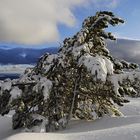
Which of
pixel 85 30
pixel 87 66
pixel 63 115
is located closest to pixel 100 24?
pixel 85 30

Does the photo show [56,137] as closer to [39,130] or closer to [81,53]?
[39,130]

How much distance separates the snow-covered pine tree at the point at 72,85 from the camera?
12883 millimetres

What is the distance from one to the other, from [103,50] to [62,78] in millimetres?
1969

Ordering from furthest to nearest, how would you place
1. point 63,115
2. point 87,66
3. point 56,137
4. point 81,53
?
point 63,115, point 81,53, point 87,66, point 56,137

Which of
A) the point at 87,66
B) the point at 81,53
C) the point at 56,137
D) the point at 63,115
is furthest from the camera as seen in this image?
the point at 63,115

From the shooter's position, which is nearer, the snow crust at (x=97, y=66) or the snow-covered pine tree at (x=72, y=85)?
the snow crust at (x=97, y=66)

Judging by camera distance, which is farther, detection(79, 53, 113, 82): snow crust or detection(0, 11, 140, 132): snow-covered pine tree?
detection(0, 11, 140, 132): snow-covered pine tree

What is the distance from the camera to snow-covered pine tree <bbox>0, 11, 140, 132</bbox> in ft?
42.3

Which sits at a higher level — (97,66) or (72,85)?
(97,66)

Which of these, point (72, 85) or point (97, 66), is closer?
point (97, 66)

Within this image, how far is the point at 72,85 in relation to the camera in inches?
559

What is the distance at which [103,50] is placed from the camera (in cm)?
1470

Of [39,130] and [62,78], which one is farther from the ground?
[62,78]

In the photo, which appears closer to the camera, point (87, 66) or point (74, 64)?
point (87, 66)
